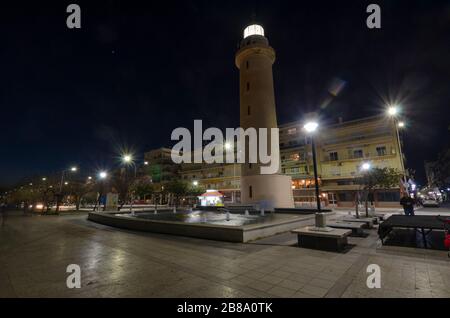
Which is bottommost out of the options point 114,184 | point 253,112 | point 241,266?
point 241,266

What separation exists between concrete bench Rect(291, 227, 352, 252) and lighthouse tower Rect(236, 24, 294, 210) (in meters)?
14.4

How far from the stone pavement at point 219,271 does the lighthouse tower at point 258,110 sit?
14.4 metres

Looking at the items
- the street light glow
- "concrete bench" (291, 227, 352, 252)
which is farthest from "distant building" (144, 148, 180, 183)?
"concrete bench" (291, 227, 352, 252)

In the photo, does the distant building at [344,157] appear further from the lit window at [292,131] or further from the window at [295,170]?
the lit window at [292,131]

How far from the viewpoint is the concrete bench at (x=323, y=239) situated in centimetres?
719

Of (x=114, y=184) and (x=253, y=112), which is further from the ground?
(x=253, y=112)

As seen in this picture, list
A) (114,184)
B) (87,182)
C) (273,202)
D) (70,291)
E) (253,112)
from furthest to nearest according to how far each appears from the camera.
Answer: (87,182)
(114,184)
(253,112)
(273,202)
(70,291)

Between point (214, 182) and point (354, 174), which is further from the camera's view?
point (214, 182)

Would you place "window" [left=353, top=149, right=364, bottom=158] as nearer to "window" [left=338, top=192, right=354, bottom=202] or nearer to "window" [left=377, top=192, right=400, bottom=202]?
"window" [left=338, top=192, right=354, bottom=202]

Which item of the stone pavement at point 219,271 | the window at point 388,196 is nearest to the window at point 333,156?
the window at point 388,196

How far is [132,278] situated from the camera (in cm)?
473
